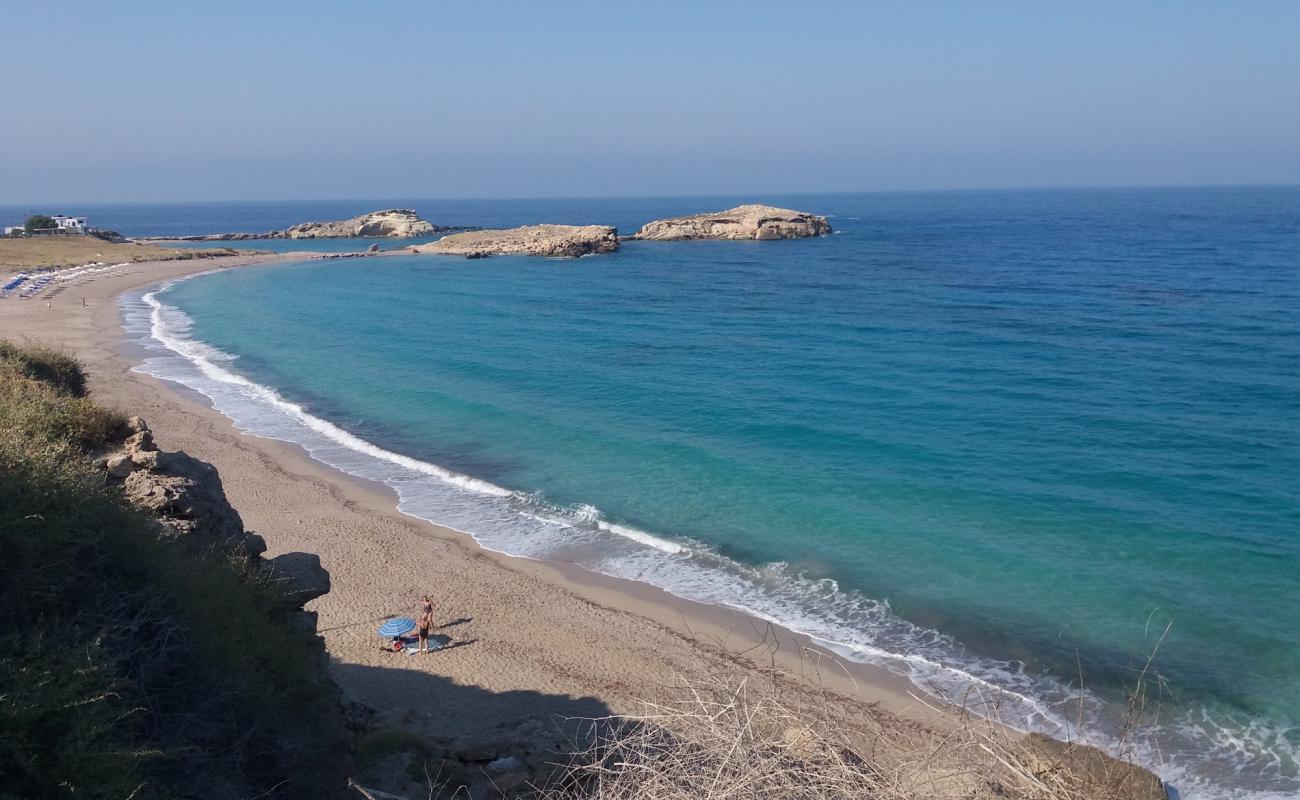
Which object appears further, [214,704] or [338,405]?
[338,405]

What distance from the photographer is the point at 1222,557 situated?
16469mm

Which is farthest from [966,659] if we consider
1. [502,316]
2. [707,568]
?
[502,316]

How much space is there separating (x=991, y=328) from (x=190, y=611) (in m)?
36.4

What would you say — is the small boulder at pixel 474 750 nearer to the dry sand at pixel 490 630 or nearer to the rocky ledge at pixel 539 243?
the dry sand at pixel 490 630

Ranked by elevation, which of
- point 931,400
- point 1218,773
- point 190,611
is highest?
point 190,611

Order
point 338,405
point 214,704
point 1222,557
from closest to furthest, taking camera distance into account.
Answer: point 214,704 → point 1222,557 → point 338,405

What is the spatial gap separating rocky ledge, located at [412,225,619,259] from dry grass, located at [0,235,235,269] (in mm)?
24392

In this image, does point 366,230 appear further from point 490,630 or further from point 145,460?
point 145,460

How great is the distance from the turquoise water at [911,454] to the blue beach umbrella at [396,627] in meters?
4.13

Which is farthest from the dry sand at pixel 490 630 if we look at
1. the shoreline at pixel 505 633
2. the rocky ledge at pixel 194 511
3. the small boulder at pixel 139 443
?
the small boulder at pixel 139 443

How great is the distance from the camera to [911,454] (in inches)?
885

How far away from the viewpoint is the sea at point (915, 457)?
13.7m

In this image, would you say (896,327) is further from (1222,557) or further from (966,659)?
(966,659)

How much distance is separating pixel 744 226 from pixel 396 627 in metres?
92.0
